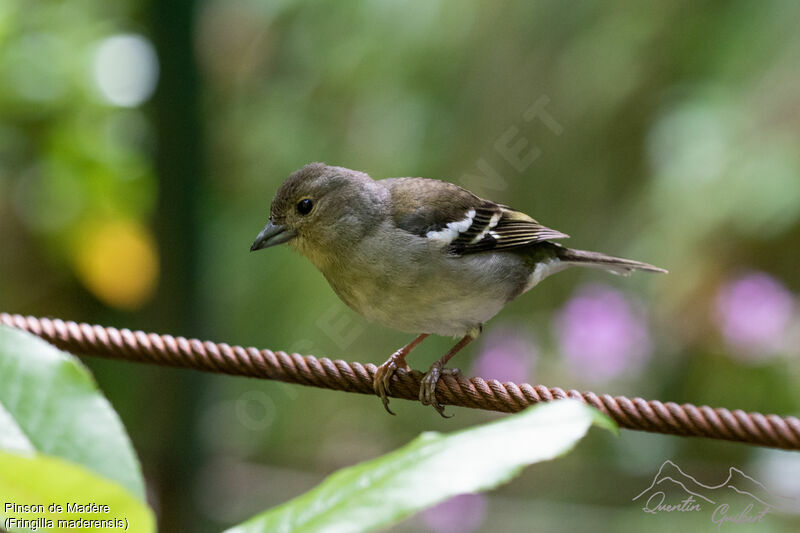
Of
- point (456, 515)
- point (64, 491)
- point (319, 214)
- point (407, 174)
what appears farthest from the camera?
point (407, 174)

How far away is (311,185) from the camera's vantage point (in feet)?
11.1

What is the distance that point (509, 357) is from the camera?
5.19 meters

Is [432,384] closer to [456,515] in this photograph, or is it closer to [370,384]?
[370,384]

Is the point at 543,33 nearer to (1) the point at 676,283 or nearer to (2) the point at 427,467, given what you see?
(1) the point at 676,283

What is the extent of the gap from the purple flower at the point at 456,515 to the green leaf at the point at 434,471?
427 centimetres

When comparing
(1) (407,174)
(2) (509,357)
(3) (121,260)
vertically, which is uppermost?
(1) (407,174)

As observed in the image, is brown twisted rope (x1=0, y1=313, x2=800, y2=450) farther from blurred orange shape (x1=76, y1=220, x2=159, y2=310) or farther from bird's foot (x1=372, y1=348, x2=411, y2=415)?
blurred orange shape (x1=76, y1=220, x2=159, y2=310)

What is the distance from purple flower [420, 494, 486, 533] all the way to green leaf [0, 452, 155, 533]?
4.35 metres

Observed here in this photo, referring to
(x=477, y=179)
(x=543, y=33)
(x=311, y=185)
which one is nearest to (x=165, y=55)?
(x=311, y=185)

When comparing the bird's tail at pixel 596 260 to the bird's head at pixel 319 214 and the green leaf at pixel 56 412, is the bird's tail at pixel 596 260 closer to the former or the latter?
the bird's head at pixel 319 214

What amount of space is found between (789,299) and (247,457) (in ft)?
13.8

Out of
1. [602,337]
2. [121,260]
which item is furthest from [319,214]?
[602,337]

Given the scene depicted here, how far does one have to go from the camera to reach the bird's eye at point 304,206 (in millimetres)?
3352
